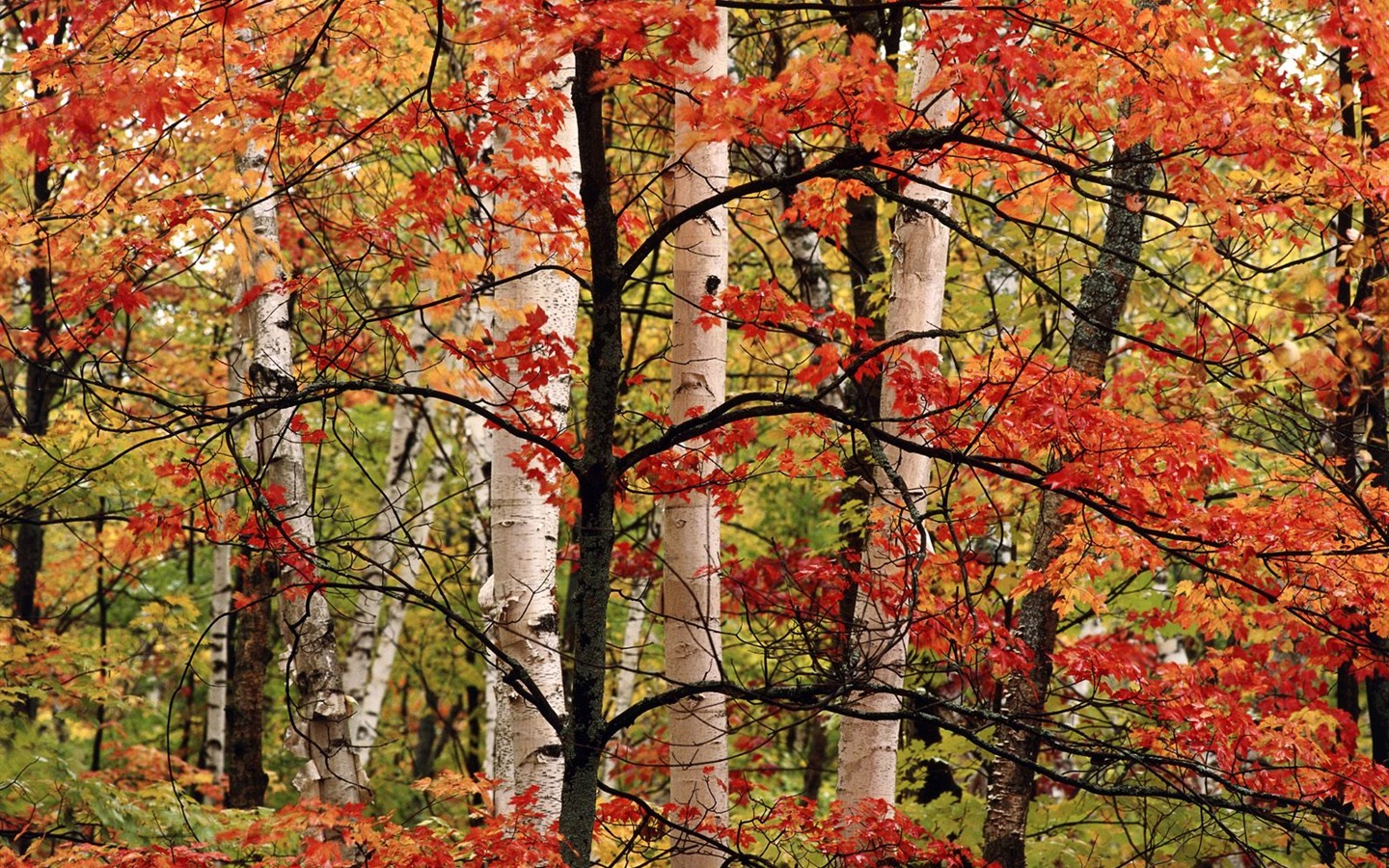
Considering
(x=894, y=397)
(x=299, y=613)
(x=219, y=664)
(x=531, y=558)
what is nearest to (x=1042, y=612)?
(x=894, y=397)

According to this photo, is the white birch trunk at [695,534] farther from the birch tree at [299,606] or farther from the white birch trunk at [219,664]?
the white birch trunk at [219,664]

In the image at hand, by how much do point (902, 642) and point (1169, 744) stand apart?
4.46 feet

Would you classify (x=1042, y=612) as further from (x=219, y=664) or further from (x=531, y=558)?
(x=219, y=664)

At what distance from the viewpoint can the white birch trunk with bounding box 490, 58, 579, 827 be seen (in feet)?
15.5

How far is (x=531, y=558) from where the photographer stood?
15.8 feet

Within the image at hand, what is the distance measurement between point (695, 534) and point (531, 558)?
2.31ft

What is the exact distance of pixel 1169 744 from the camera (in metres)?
5.23

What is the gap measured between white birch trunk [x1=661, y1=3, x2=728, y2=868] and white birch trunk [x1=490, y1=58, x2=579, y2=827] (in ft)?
1.63

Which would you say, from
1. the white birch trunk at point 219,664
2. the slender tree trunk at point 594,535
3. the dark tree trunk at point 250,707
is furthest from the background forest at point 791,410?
the white birch trunk at point 219,664

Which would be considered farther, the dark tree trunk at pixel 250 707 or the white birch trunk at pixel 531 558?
the dark tree trunk at pixel 250 707

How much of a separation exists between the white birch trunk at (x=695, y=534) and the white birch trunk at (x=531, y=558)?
50cm

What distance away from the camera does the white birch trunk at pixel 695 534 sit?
15.6 feet

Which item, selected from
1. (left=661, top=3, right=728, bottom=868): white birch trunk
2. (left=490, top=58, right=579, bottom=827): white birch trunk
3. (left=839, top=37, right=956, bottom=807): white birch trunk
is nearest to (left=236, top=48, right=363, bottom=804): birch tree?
(left=490, top=58, right=579, bottom=827): white birch trunk

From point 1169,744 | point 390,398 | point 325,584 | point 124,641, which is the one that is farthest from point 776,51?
point 124,641
